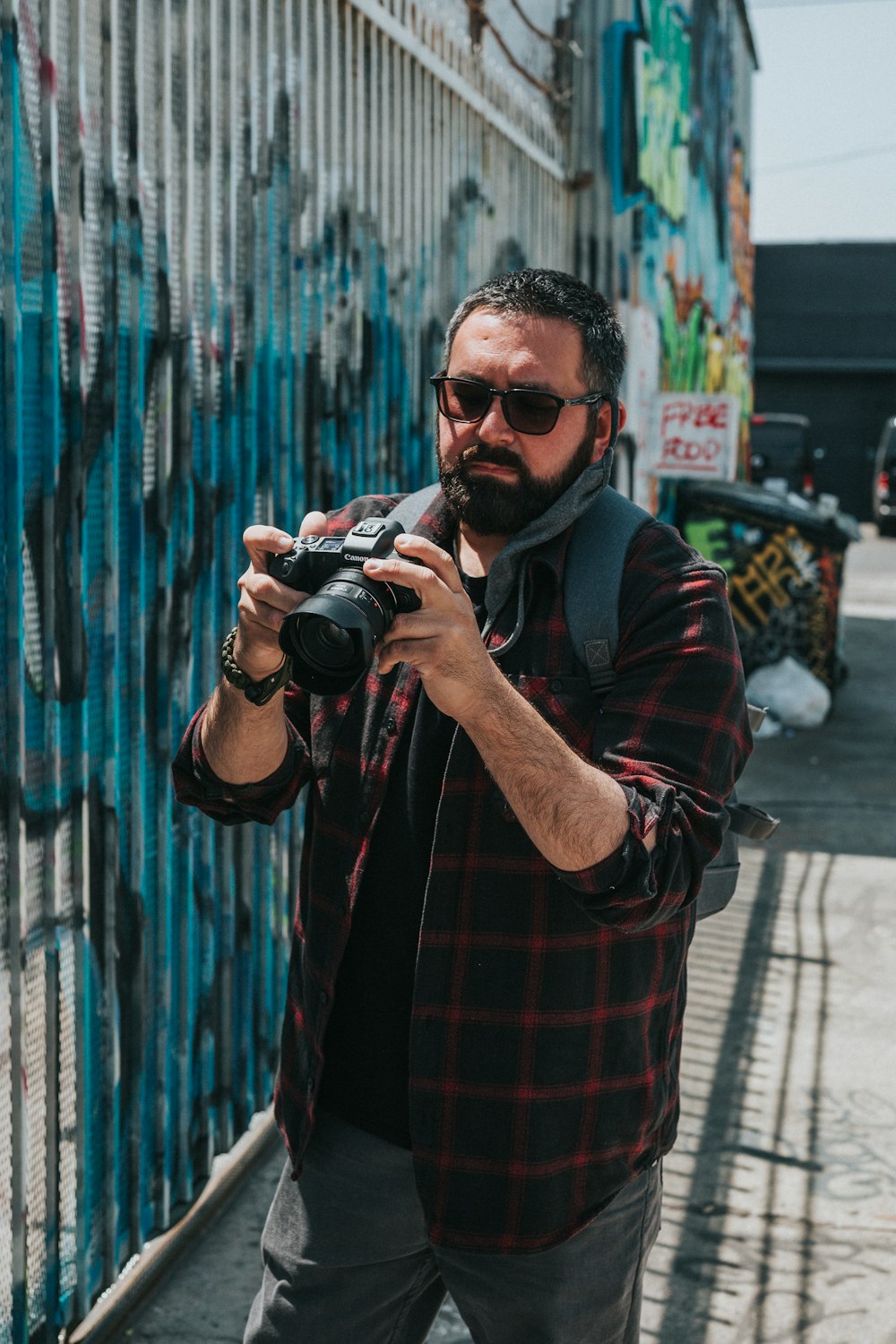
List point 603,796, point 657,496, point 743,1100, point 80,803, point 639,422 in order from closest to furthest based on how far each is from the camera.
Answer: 1. point 603,796
2. point 80,803
3. point 743,1100
4. point 639,422
5. point 657,496

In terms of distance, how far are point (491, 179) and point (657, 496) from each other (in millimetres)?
4394

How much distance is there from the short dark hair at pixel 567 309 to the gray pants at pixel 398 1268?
45.3 inches

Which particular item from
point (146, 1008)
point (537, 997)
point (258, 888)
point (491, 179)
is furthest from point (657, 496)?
point (537, 997)

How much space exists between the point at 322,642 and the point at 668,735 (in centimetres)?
48

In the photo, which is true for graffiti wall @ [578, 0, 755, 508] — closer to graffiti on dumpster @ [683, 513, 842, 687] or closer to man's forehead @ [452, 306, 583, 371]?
graffiti on dumpster @ [683, 513, 842, 687]

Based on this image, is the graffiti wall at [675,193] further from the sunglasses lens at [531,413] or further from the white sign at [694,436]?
the sunglasses lens at [531,413]

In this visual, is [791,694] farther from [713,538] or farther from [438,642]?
[438,642]

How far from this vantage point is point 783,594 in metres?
9.70

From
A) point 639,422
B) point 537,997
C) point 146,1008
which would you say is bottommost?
point 146,1008

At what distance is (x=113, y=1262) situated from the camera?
3061 mm

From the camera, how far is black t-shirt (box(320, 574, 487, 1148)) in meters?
2.02

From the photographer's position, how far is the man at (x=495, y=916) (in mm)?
1904

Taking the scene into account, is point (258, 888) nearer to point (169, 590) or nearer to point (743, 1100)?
point (169, 590)

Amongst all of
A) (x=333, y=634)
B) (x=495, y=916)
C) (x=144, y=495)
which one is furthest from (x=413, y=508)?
(x=144, y=495)
